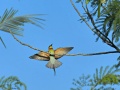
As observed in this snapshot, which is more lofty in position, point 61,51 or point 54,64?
point 61,51

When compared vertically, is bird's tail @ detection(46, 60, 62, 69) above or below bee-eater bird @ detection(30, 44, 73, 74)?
below

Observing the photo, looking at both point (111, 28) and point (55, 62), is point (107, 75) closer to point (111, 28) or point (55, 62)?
point (111, 28)

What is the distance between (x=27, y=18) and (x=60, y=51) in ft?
1.96

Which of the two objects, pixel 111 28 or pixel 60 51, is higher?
pixel 111 28

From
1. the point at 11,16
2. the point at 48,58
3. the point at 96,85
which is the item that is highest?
the point at 11,16

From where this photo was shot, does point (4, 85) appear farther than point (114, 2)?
Yes

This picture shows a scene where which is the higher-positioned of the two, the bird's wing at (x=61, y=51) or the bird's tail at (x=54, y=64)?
the bird's wing at (x=61, y=51)

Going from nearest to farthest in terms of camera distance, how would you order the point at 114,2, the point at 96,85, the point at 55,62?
the point at 55,62, the point at 114,2, the point at 96,85

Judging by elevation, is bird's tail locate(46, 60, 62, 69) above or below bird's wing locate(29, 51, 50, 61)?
below

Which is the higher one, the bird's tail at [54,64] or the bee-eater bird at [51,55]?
Result: the bee-eater bird at [51,55]

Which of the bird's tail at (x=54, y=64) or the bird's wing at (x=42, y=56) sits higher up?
the bird's wing at (x=42, y=56)

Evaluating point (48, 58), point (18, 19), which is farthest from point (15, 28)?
point (48, 58)

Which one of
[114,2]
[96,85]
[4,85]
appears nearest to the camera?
[114,2]

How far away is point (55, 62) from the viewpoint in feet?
8.58
